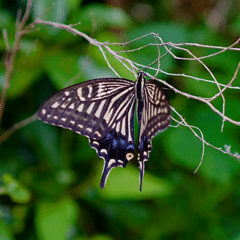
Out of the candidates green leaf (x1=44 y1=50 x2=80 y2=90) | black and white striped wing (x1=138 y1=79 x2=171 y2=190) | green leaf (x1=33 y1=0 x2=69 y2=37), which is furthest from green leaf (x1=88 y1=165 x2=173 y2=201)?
green leaf (x1=33 y1=0 x2=69 y2=37)

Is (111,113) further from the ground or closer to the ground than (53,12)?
closer to the ground

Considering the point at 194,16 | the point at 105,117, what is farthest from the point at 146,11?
the point at 105,117

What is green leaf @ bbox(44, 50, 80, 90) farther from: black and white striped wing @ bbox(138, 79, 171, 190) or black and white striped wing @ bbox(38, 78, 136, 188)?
black and white striped wing @ bbox(138, 79, 171, 190)

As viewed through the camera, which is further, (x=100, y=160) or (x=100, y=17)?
(x=100, y=160)

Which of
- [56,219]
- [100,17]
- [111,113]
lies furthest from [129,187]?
[100,17]

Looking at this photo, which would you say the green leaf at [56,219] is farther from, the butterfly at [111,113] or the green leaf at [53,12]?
the green leaf at [53,12]

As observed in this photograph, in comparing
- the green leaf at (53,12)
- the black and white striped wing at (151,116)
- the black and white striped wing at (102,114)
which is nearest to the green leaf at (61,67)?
the green leaf at (53,12)

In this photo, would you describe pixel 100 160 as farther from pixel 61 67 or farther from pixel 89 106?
pixel 89 106
